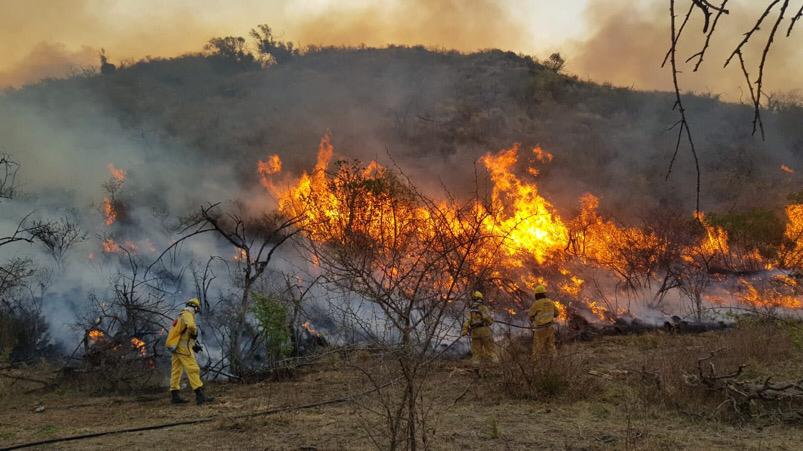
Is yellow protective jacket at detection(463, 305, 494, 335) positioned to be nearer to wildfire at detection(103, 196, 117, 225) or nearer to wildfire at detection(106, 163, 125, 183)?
wildfire at detection(103, 196, 117, 225)

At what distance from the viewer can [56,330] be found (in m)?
13.2

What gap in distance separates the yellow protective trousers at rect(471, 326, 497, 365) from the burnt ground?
895 millimetres

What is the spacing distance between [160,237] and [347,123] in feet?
43.5

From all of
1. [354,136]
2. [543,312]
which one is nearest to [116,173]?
[354,136]

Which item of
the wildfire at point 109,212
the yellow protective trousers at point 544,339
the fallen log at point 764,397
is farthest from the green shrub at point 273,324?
the wildfire at point 109,212

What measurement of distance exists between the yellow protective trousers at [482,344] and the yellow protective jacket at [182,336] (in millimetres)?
5400

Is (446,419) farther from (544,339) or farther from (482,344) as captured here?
(544,339)

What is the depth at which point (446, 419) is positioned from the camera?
6652 millimetres

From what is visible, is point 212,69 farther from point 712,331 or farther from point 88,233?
point 712,331

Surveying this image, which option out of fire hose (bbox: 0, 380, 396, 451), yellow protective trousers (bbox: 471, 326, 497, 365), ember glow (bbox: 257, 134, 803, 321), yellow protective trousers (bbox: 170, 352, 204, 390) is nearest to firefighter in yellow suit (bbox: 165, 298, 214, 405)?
yellow protective trousers (bbox: 170, 352, 204, 390)

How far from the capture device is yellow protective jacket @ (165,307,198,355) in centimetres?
899

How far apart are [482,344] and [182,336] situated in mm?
5952

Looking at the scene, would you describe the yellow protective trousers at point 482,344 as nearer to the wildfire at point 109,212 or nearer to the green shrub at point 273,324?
the green shrub at point 273,324

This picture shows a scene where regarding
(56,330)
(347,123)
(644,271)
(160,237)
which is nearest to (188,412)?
(56,330)
